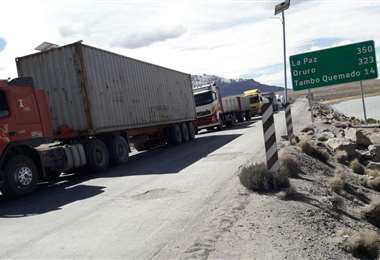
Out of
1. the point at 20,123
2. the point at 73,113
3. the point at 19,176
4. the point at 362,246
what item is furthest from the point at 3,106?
the point at 362,246

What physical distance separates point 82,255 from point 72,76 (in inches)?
408

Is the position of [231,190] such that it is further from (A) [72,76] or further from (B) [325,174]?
(A) [72,76]

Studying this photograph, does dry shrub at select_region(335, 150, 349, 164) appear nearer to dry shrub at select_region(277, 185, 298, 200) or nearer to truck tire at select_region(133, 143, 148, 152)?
dry shrub at select_region(277, 185, 298, 200)

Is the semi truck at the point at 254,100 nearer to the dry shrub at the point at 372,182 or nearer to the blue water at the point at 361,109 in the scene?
the blue water at the point at 361,109

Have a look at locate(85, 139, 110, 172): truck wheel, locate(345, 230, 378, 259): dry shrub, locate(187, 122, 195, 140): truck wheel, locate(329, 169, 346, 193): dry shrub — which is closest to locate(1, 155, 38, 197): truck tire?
locate(85, 139, 110, 172): truck wheel

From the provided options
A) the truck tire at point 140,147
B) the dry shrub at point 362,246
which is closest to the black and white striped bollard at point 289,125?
the truck tire at point 140,147

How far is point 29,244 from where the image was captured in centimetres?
694

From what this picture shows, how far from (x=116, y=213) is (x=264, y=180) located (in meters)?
2.71

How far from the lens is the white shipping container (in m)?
15.6

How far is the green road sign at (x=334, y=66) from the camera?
21875mm

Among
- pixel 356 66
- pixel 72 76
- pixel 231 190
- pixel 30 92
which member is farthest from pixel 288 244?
pixel 356 66

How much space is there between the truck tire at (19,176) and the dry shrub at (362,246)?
818cm

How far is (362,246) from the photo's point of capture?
619 centimetres

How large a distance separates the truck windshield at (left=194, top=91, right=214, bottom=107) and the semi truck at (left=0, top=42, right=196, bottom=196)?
1037cm
